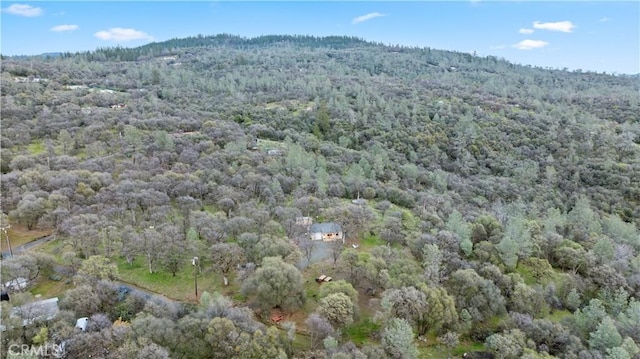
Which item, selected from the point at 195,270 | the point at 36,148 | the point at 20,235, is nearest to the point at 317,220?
the point at 195,270

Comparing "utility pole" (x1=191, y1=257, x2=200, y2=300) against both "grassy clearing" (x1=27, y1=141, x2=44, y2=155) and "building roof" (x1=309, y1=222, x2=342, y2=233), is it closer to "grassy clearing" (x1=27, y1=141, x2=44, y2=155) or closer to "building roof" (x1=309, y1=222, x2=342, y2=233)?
"building roof" (x1=309, y1=222, x2=342, y2=233)

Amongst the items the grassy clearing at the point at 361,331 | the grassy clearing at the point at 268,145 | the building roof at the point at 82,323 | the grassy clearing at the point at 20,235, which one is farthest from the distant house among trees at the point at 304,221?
the grassy clearing at the point at 268,145

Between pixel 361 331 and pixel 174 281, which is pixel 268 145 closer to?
pixel 174 281

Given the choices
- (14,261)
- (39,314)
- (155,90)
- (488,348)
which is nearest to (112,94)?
(155,90)

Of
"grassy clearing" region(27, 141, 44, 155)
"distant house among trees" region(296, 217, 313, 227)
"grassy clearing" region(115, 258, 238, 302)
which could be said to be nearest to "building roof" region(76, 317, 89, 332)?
"grassy clearing" region(115, 258, 238, 302)

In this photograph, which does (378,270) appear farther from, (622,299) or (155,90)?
(155,90)

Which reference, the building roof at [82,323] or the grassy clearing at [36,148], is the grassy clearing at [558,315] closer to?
the building roof at [82,323]
